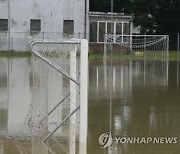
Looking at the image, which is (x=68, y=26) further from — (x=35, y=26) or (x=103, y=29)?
(x=103, y=29)

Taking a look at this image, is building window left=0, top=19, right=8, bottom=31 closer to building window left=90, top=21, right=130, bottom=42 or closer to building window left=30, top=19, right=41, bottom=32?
building window left=30, top=19, right=41, bottom=32

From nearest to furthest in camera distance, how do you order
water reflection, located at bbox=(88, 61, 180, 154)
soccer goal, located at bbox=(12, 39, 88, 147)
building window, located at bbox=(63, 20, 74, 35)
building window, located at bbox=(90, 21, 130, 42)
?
soccer goal, located at bbox=(12, 39, 88, 147)
water reflection, located at bbox=(88, 61, 180, 154)
building window, located at bbox=(63, 20, 74, 35)
building window, located at bbox=(90, 21, 130, 42)

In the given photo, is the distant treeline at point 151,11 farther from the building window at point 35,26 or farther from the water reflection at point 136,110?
the water reflection at point 136,110

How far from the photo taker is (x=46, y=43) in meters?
8.44

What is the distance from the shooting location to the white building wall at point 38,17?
41000 mm

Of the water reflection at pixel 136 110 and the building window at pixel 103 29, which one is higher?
the building window at pixel 103 29

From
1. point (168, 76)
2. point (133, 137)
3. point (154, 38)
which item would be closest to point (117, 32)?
point (154, 38)

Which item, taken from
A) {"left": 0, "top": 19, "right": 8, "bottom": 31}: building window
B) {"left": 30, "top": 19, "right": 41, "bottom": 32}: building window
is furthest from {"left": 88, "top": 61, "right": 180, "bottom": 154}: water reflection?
{"left": 0, "top": 19, "right": 8, "bottom": 31}: building window

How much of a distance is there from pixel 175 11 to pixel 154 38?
9068 mm

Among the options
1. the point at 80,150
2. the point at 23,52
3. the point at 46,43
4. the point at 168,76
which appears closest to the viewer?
the point at 80,150

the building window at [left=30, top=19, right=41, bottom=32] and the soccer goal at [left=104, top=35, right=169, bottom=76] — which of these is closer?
the soccer goal at [left=104, top=35, right=169, bottom=76]

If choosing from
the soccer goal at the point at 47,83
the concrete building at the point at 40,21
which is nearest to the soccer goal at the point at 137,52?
the concrete building at the point at 40,21

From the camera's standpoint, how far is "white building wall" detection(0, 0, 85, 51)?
1614 inches

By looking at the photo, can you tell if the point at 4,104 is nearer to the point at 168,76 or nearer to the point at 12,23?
the point at 168,76
